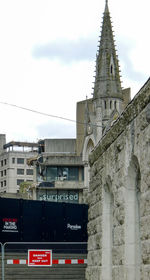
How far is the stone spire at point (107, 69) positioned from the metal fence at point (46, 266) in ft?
239

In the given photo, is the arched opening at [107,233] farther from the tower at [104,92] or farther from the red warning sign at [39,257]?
the tower at [104,92]

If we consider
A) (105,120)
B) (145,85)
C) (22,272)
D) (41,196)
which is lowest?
(22,272)

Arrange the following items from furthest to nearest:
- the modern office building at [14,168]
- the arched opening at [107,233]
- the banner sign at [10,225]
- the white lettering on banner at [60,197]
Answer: the modern office building at [14,168]
the white lettering on banner at [60,197]
the banner sign at [10,225]
the arched opening at [107,233]

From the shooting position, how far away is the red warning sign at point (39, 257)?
A: 2217 cm

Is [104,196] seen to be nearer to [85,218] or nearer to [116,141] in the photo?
[116,141]

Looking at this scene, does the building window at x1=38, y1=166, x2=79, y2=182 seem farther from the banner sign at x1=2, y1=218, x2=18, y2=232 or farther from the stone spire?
the banner sign at x1=2, y1=218, x2=18, y2=232

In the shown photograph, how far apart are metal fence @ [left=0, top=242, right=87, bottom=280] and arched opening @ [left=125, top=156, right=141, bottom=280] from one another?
7.59 metres

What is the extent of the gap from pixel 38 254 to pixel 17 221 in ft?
4.36

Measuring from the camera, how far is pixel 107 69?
318ft

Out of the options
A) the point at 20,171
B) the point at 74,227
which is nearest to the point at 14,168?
the point at 20,171

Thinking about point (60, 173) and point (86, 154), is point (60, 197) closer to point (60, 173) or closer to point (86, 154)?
point (60, 173)

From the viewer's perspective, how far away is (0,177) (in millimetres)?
169625

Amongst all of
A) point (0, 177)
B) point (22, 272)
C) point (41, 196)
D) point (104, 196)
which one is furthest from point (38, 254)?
point (0, 177)

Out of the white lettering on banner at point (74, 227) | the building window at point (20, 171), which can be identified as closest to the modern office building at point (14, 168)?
the building window at point (20, 171)
